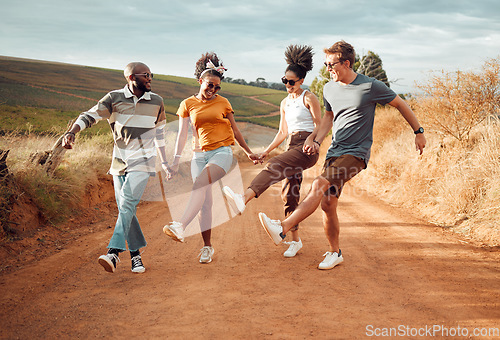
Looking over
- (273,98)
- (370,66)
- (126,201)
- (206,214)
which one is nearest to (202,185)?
(206,214)

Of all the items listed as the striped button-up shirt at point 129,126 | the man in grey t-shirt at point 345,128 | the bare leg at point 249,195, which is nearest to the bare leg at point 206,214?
the bare leg at point 249,195

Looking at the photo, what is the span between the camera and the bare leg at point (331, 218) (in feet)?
16.4

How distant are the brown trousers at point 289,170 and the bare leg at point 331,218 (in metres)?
0.63

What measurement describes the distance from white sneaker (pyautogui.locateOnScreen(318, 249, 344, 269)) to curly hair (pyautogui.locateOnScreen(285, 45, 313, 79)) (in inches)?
96.7

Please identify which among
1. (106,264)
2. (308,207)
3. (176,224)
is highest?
(308,207)

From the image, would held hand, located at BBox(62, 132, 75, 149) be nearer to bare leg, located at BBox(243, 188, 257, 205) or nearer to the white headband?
the white headband

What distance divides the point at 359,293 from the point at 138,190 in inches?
112

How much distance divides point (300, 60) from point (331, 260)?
2.74 metres

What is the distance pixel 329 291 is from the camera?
14.8ft

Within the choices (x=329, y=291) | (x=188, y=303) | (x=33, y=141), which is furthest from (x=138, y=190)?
(x=33, y=141)

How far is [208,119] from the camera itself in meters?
5.33

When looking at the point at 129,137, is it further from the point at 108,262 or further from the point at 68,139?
the point at 108,262

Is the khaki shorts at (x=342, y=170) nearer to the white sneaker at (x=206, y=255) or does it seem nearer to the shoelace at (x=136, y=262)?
the white sneaker at (x=206, y=255)

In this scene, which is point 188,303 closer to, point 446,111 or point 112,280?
point 112,280
